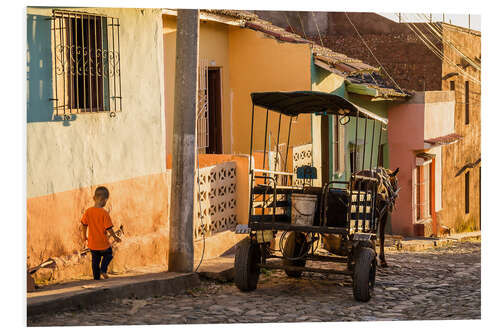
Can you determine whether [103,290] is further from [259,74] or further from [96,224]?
[259,74]

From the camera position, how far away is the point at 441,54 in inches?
843

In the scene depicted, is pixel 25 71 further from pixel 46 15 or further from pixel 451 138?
pixel 451 138

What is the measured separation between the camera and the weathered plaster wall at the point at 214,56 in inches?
471

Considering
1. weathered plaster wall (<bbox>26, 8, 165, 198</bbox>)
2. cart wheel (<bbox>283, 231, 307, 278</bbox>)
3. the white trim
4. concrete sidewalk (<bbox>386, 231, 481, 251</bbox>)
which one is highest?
the white trim

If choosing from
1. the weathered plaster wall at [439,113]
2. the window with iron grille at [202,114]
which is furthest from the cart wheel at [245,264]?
the weathered plaster wall at [439,113]

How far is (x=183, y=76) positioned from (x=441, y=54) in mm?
13949

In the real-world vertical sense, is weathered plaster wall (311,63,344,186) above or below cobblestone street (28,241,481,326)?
above

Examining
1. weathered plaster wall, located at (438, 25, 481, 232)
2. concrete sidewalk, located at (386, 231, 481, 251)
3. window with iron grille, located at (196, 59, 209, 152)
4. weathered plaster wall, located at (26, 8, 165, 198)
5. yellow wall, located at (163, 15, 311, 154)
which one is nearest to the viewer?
weathered plaster wall, located at (26, 8, 165, 198)

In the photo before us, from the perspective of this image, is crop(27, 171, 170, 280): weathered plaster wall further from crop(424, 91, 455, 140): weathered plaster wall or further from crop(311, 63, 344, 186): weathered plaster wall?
crop(424, 91, 455, 140): weathered plaster wall

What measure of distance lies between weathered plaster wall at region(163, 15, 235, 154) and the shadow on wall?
3872mm

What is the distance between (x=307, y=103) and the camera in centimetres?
959

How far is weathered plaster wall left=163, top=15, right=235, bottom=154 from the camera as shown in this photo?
1197cm

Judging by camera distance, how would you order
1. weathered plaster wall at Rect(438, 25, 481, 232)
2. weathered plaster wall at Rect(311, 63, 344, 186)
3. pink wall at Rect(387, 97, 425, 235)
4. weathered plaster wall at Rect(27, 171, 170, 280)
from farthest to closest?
weathered plaster wall at Rect(438, 25, 481, 232) < pink wall at Rect(387, 97, 425, 235) < weathered plaster wall at Rect(311, 63, 344, 186) < weathered plaster wall at Rect(27, 171, 170, 280)

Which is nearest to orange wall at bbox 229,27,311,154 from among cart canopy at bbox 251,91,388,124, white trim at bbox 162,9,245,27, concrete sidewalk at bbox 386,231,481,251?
white trim at bbox 162,9,245,27
